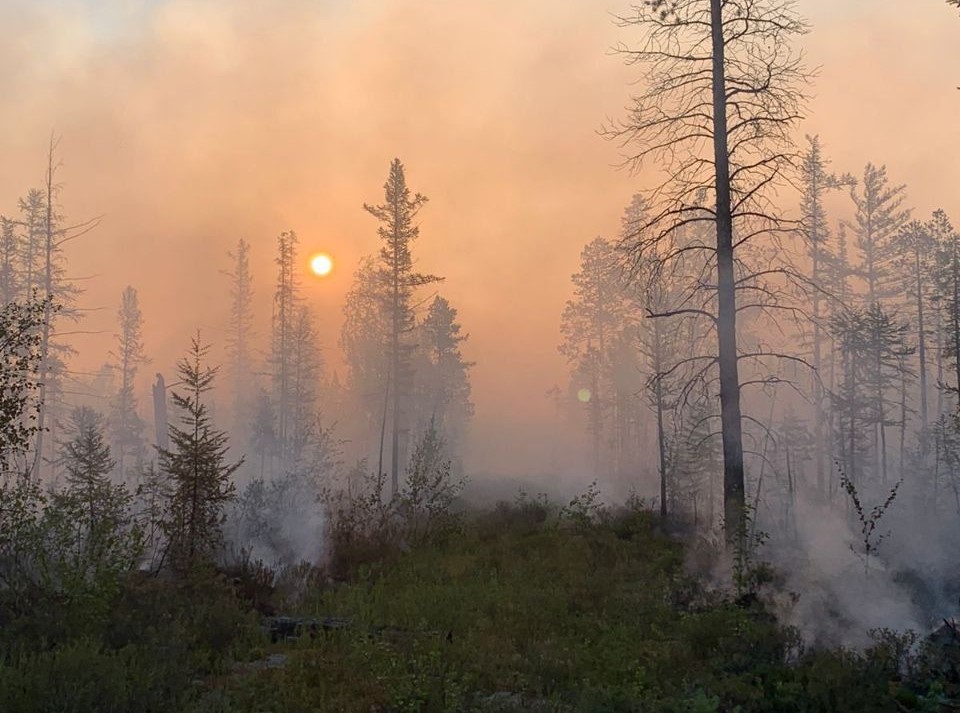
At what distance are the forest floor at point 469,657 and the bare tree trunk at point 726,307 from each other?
162 centimetres

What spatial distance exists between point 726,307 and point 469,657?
674cm

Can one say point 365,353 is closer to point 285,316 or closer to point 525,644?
point 285,316

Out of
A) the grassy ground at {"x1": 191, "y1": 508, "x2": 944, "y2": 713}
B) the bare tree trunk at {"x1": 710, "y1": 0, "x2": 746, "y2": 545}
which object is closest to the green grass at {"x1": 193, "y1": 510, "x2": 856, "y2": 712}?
the grassy ground at {"x1": 191, "y1": 508, "x2": 944, "y2": 713}

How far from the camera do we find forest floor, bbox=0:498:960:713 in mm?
5320

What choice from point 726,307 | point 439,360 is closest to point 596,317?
point 439,360

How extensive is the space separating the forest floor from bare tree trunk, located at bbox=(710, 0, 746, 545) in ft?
5.32

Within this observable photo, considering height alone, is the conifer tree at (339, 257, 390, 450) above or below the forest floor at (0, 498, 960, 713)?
above

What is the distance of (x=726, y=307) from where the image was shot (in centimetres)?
1027

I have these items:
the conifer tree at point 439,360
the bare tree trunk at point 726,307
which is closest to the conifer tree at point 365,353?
the conifer tree at point 439,360

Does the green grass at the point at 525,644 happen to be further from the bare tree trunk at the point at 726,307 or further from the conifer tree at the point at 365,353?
the conifer tree at the point at 365,353

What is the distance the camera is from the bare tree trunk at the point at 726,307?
1009 centimetres

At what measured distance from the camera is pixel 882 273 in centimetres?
4012

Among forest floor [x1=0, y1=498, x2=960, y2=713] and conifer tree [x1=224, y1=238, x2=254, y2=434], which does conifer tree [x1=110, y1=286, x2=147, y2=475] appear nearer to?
conifer tree [x1=224, y1=238, x2=254, y2=434]

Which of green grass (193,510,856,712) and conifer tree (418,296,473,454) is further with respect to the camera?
conifer tree (418,296,473,454)
